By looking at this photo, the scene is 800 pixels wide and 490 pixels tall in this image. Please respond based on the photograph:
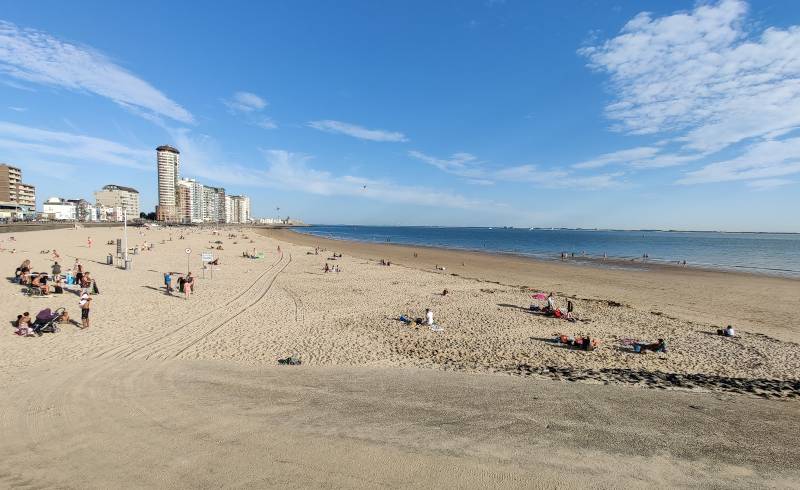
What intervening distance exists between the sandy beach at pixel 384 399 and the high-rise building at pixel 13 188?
142 m

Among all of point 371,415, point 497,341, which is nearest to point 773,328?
point 497,341

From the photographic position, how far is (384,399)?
7.38 m

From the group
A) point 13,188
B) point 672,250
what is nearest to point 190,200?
point 13,188

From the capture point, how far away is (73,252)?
31.1m

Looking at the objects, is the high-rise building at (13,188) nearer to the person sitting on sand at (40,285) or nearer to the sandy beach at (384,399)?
the person sitting on sand at (40,285)

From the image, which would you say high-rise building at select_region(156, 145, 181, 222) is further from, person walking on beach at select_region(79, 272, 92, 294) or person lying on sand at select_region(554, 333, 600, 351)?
person lying on sand at select_region(554, 333, 600, 351)

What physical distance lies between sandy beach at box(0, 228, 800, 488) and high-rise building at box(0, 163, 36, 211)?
142 meters

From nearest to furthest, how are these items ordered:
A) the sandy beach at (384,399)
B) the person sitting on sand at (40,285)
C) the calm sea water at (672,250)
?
the sandy beach at (384,399), the person sitting on sand at (40,285), the calm sea water at (672,250)

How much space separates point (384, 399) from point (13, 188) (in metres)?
165

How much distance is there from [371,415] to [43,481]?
14.7ft

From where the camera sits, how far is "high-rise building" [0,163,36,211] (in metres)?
111

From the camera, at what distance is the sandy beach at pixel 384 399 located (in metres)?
5.13

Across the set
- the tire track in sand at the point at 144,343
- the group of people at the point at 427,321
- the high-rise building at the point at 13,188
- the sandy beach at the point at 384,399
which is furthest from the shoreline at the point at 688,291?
the high-rise building at the point at 13,188

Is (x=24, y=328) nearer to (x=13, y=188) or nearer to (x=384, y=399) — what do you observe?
(x=384, y=399)
